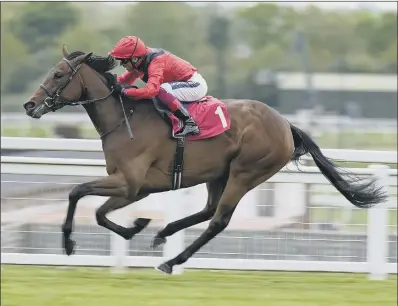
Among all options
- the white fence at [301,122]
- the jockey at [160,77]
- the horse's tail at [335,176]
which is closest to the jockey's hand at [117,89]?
the jockey at [160,77]

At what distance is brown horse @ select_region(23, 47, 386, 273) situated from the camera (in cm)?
571

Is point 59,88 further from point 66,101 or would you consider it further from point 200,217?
point 200,217

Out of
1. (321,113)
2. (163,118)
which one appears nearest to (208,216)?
(163,118)

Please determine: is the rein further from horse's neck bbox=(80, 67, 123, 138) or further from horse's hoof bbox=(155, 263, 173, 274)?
horse's hoof bbox=(155, 263, 173, 274)

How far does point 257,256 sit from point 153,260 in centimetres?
76

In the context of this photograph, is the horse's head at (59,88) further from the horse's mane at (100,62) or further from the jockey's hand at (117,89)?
the jockey's hand at (117,89)

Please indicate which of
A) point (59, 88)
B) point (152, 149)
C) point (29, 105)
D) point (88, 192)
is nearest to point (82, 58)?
point (59, 88)

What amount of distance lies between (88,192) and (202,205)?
57.5 inches

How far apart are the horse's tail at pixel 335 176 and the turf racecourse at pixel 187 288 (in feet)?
1.97

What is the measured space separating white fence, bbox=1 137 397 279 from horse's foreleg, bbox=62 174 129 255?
115 cm

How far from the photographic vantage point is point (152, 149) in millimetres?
5859

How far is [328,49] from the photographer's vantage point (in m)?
26.6

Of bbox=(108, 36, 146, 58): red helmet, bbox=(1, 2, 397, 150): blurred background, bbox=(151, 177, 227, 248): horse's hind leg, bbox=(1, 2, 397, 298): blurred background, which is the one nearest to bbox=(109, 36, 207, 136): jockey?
bbox=(108, 36, 146, 58): red helmet

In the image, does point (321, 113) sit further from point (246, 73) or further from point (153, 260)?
point (153, 260)
